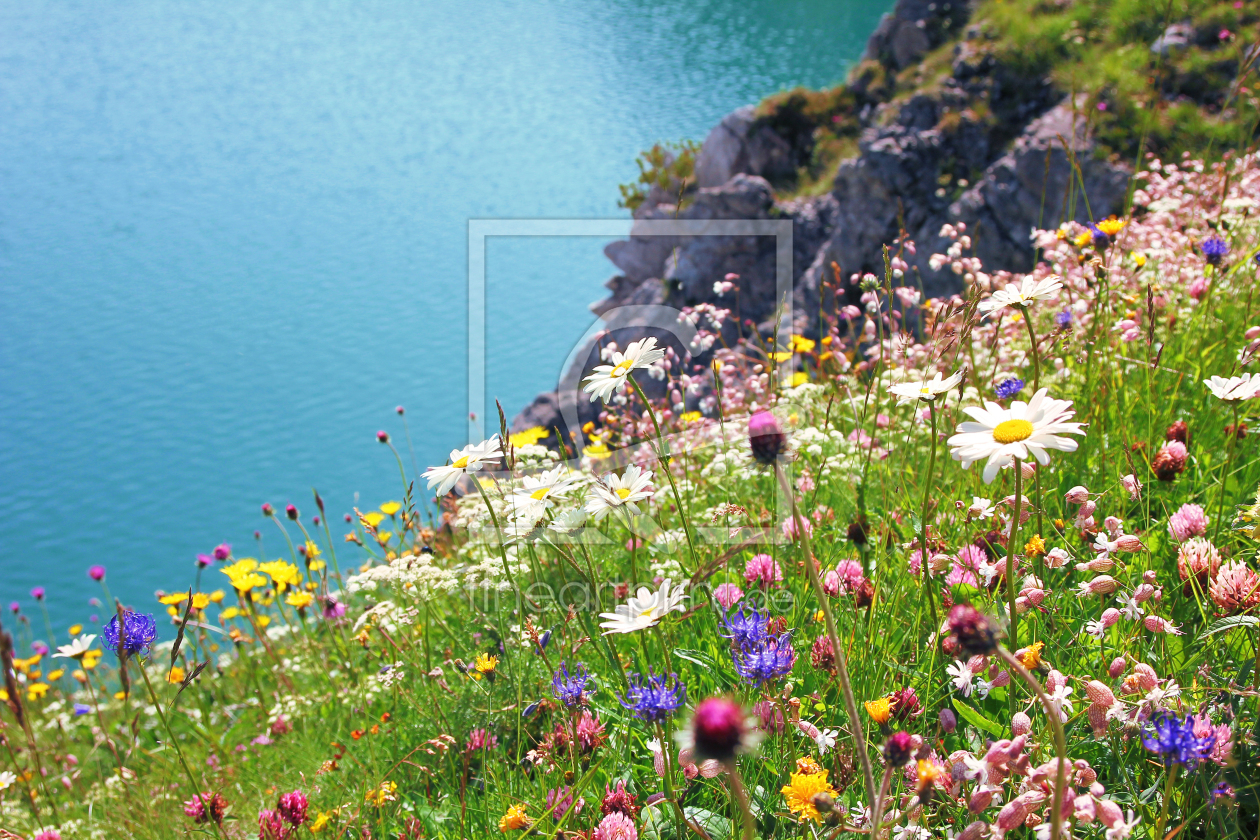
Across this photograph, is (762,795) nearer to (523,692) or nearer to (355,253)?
(523,692)

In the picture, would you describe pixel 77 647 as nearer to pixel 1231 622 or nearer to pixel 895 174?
pixel 1231 622

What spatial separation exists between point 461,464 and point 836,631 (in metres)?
0.70

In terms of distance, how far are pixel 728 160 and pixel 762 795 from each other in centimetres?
1297

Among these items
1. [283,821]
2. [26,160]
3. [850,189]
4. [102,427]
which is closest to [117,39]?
[26,160]

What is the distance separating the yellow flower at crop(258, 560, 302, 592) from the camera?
2.51 m

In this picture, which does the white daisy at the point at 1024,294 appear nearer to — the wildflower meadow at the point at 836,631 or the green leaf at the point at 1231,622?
the wildflower meadow at the point at 836,631

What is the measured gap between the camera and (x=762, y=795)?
1.17 m

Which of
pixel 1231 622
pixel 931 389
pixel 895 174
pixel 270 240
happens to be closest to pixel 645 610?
pixel 931 389

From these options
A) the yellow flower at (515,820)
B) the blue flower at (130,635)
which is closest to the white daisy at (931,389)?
the yellow flower at (515,820)

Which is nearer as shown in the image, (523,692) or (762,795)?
(762,795)

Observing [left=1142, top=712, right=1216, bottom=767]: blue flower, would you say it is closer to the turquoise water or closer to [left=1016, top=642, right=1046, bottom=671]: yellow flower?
[left=1016, top=642, right=1046, bottom=671]: yellow flower

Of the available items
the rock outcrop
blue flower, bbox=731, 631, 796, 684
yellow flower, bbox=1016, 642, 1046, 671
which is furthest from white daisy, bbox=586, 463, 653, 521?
the rock outcrop

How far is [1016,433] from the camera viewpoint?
888 mm

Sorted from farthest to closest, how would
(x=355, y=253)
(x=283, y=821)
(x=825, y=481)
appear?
(x=355, y=253)
(x=825, y=481)
(x=283, y=821)
